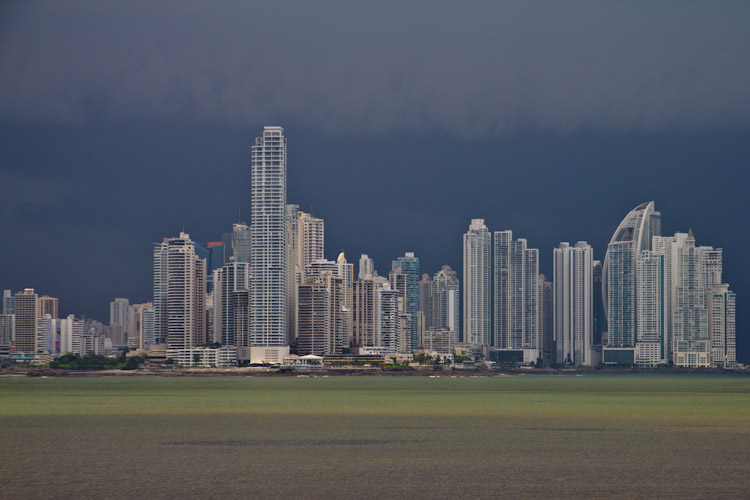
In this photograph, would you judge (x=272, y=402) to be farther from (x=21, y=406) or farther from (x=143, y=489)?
(x=143, y=489)

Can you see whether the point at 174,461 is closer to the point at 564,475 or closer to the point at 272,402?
the point at 564,475

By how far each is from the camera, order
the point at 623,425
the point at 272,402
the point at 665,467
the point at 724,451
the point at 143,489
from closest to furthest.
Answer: the point at 143,489 → the point at 665,467 → the point at 724,451 → the point at 623,425 → the point at 272,402

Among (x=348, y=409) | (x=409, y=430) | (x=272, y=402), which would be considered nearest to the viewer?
(x=409, y=430)

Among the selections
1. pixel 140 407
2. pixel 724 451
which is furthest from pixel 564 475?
pixel 140 407

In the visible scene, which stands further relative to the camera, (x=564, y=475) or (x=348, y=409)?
(x=348, y=409)

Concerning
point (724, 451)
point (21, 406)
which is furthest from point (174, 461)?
point (21, 406)

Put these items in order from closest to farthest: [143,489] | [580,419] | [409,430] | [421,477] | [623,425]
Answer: [143,489] < [421,477] < [409,430] < [623,425] < [580,419]
